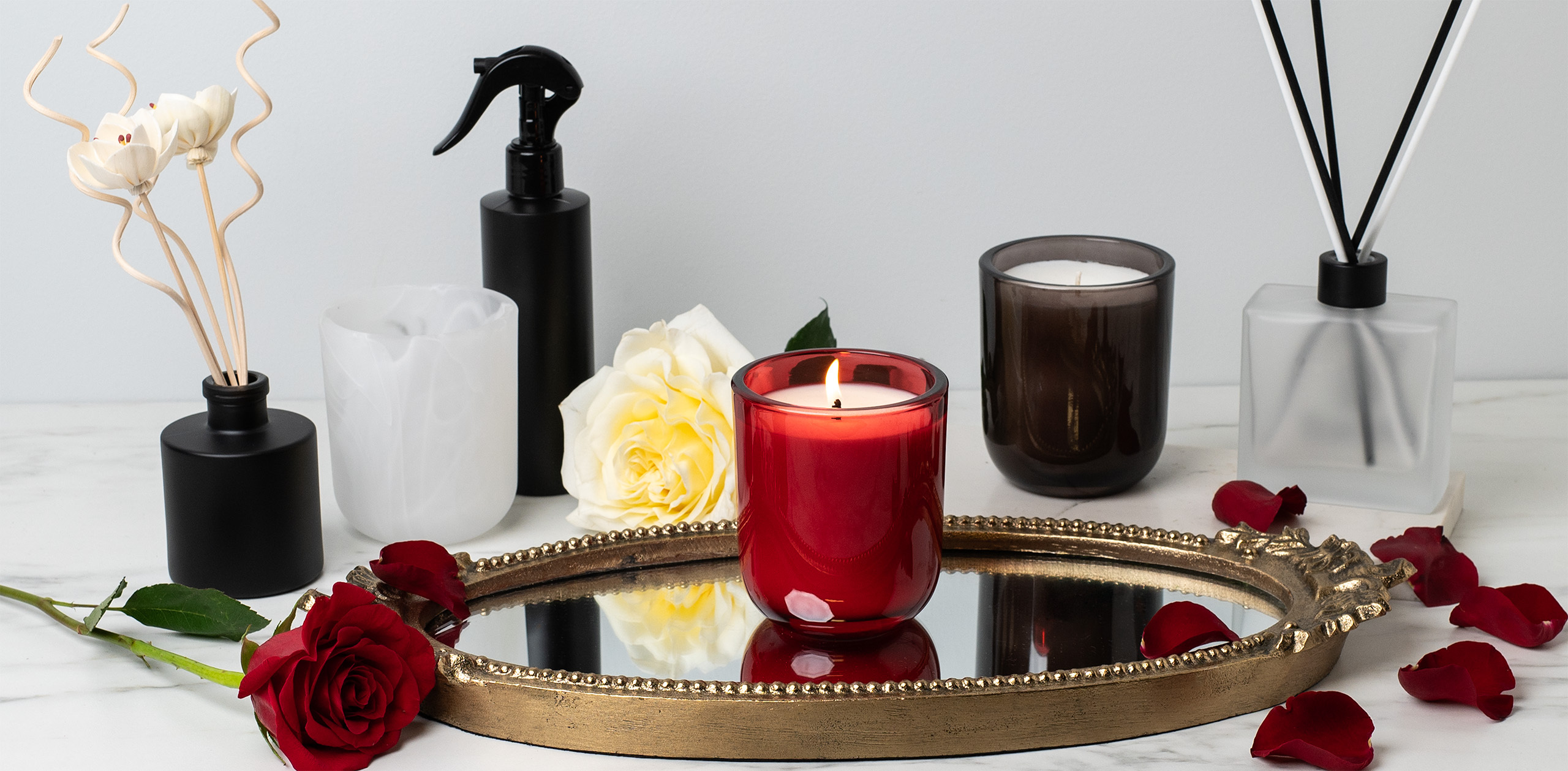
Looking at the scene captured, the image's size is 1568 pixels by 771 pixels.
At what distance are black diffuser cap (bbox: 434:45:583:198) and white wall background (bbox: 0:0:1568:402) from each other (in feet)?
0.47

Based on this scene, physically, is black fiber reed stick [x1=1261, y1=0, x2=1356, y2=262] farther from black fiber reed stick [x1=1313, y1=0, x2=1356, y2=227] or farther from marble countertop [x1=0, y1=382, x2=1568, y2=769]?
marble countertop [x1=0, y1=382, x2=1568, y2=769]

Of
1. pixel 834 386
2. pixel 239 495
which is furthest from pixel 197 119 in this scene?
pixel 834 386

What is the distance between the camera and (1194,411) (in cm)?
88

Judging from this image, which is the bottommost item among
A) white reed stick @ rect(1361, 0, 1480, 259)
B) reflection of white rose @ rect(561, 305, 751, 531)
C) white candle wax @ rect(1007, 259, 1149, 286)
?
reflection of white rose @ rect(561, 305, 751, 531)

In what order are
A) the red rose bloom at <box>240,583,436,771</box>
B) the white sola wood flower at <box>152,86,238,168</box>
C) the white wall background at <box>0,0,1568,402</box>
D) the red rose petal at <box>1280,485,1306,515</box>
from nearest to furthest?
the red rose bloom at <box>240,583,436,771</box> < the white sola wood flower at <box>152,86,238,168</box> < the red rose petal at <box>1280,485,1306,515</box> < the white wall background at <box>0,0,1568,402</box>

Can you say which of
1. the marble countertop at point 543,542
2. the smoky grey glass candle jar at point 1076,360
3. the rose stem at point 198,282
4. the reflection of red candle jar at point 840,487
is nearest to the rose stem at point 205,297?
the rose stem at point 198,282

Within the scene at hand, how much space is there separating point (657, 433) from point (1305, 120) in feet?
1.08

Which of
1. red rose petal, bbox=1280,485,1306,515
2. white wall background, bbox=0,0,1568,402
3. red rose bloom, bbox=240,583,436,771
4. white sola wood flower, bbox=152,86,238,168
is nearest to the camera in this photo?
red rose bloom, bbox=240,583,436,771

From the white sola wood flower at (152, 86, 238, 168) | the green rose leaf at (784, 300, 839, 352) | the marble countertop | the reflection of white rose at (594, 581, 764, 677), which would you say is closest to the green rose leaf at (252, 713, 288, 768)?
the marble countertop

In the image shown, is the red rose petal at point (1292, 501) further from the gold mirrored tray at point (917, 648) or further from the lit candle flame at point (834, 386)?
the lit candle flame at point (834, 386)

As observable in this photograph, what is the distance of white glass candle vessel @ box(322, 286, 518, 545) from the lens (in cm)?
64

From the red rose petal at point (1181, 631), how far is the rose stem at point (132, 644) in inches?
12.8

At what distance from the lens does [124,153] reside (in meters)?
0.54

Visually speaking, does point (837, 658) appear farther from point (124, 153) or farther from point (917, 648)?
point (124, 153)
